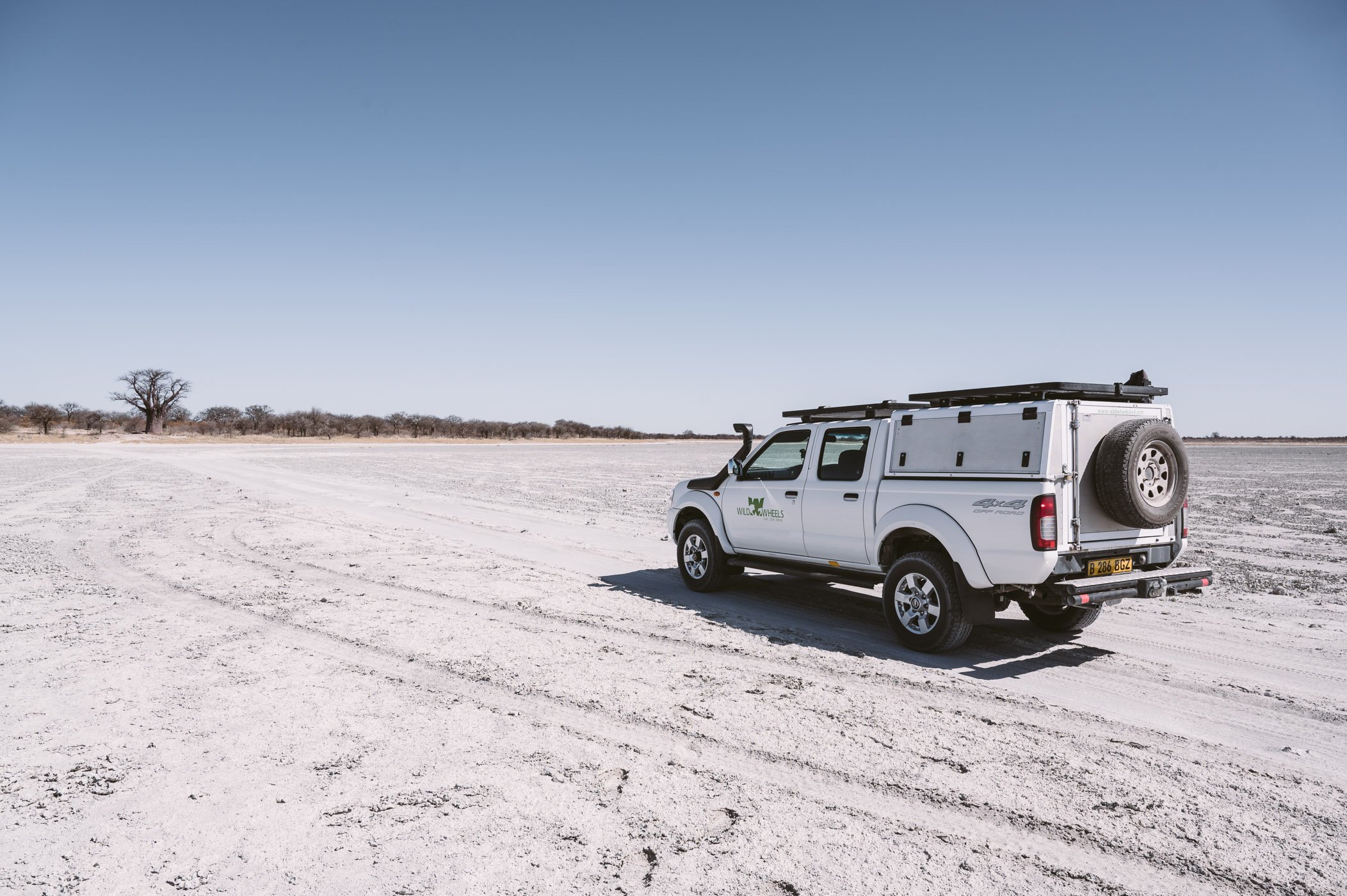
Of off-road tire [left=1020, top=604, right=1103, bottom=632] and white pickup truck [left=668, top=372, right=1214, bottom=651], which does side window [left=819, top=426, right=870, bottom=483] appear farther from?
off-road tire [left=1020, top=604, right=1103, bottom=632]

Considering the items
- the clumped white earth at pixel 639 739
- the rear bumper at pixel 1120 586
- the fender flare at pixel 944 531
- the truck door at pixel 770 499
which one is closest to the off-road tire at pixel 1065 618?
the clumped white earth at pixel 639 739

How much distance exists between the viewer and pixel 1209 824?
375cm

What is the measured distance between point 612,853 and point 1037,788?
90.9 inches

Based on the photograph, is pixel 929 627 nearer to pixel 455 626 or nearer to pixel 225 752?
pixel 455 626

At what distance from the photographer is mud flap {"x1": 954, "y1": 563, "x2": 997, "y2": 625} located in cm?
636

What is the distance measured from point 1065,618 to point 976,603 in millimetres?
1644

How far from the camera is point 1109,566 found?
244 inches

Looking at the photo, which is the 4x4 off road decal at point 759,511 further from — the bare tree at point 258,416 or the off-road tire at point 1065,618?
the bare tree at point 258,416

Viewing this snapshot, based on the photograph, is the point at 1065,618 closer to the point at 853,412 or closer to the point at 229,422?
the point at 853,412

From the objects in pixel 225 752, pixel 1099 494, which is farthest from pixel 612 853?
pixel 1099 494

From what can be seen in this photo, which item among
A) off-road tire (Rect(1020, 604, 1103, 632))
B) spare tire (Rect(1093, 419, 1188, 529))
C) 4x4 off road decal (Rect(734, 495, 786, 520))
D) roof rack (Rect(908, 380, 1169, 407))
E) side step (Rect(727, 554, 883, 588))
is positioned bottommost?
off-road tire (Rect(1020, 604, 1103, 632))

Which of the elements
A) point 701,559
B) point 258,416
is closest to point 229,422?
point 258,416

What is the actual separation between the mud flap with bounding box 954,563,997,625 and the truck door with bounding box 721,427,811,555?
6.49ft

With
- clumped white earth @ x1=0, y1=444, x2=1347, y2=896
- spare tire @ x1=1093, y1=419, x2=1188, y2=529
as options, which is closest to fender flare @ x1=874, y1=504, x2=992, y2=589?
clumped white earth @ x1=0, y1=444, x2=1347, y2=896
